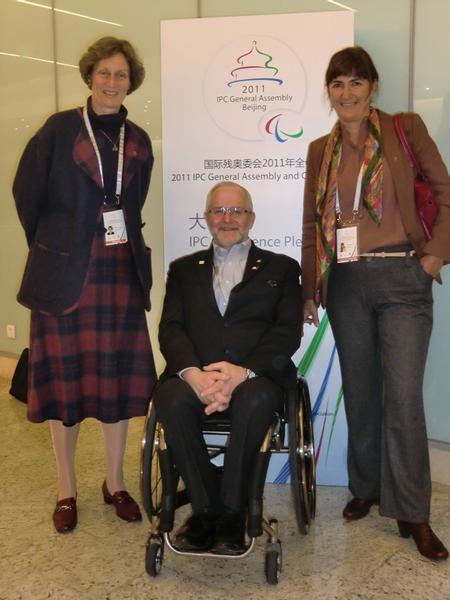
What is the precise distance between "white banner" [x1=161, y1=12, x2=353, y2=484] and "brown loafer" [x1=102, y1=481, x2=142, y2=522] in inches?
33.1

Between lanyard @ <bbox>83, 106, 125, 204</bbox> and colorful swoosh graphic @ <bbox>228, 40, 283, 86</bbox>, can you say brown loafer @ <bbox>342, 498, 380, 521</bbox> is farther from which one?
colorful swoosh graphic @ <bbox>228, 40, 283, 86</bbox>

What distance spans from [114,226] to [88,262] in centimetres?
16

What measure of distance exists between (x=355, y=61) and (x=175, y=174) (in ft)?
3.04

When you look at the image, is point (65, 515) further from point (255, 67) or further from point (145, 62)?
point (145, 62)

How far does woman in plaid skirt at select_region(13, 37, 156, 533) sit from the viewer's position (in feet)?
7.34

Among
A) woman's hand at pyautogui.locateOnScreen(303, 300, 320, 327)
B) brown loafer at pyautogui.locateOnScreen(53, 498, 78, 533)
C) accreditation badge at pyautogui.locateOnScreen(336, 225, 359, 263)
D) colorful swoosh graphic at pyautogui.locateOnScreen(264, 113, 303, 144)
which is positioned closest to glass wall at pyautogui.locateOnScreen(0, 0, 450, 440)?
colorful swoosh graphic at pyautogui.locateOnScreen(264, 113, 303, 144)

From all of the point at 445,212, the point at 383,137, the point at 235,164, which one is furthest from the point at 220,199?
the point at 445,212

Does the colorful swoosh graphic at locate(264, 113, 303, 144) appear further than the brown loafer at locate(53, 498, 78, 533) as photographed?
Yes

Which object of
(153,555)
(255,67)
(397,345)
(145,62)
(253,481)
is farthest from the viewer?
(145,62)

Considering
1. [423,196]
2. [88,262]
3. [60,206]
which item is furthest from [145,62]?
[423,196]

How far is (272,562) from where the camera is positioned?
6.49 ft

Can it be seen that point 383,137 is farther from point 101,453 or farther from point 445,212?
point 101,453

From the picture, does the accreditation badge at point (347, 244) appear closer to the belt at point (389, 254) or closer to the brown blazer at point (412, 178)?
the belt at point (389, 254)

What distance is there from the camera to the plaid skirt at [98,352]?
2297 mm
